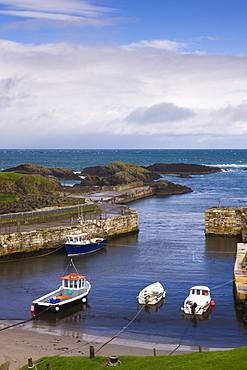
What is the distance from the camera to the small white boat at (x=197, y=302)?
104ft

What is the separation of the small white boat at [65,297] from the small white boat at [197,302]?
7879 millimetres

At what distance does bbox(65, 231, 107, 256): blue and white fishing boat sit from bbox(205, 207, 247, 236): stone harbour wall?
1682cm

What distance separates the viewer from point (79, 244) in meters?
49.4

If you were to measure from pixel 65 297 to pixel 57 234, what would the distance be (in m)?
18.7

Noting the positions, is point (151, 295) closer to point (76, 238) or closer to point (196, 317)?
point (196, 317)

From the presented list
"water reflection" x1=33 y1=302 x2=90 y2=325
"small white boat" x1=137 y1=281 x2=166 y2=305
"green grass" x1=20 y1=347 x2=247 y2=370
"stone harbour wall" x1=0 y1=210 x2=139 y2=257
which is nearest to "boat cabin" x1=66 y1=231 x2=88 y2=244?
"stone harbour wall" x1=0 y1=210 x2=139 y2=257

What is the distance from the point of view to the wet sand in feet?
81.1

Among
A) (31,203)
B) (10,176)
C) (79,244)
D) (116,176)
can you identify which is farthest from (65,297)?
(116,176)

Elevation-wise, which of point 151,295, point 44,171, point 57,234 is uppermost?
point 44,171

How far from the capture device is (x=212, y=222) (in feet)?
196

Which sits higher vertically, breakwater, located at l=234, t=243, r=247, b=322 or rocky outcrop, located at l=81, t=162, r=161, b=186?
rocky outcrop, located at l=81, t=162, r=161, b=186

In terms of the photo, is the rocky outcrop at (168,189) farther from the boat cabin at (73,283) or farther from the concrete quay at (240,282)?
the boat cabin at (73,283)

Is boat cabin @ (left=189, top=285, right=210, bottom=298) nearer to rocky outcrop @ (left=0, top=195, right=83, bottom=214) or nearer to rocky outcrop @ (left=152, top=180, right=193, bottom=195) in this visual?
rocky outcrop @ (left=0, top=195, right=83, bottom=214)

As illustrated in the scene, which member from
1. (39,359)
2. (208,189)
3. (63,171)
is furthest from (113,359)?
(63,171)
